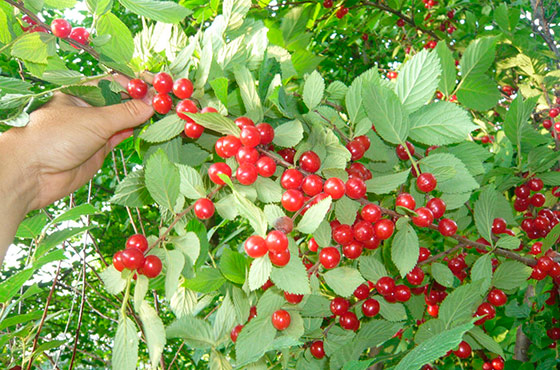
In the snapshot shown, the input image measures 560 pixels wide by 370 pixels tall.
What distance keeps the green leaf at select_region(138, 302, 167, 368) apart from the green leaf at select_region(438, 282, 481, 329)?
503 millimetres

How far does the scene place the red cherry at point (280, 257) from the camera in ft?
2.11

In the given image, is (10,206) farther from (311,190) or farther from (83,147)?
(311,190)

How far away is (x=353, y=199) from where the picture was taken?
75 centimetres

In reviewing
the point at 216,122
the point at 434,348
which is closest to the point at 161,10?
the point at 216,122

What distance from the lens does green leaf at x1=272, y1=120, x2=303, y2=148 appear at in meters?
0.70

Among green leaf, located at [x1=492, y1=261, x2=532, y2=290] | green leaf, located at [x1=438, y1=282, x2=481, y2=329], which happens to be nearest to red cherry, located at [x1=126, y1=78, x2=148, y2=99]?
green leaf, located at [x1=438, y1=282, x2=481, y2=329]

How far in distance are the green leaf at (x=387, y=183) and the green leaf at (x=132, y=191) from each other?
41 cm

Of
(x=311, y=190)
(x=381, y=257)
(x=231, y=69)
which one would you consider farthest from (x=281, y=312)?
(x=231, y=69)

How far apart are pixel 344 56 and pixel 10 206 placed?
3.21 meters

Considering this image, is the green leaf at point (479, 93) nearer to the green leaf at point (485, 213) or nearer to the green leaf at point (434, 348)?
the green leaf at point (485, 213)

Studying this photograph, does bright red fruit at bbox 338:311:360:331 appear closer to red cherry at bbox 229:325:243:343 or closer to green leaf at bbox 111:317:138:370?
red cherry at bbox 229:325:243:343

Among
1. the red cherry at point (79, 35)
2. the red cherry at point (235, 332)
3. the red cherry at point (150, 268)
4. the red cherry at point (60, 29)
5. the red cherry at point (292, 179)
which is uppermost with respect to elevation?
the red cherry at point (60, 29)

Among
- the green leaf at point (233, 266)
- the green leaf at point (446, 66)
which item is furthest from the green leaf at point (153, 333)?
the green leaf at point (446, 66)

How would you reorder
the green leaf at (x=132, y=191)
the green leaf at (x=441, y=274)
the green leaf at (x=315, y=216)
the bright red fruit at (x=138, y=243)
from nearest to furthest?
the green leaf at (x=315, y=216) < the bright red fruit at (x=138, y=243) < the green leaf at (x=132, y=191) < the green leaf at (x=441, y=274)
